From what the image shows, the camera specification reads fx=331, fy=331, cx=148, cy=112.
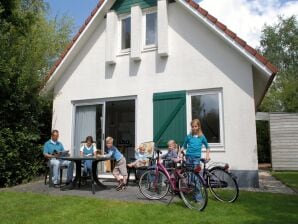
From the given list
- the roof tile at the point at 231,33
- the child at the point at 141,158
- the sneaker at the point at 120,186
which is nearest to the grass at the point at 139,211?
the sneaker at the point at 120,186

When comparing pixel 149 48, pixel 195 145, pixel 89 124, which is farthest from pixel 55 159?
pixel 149 48

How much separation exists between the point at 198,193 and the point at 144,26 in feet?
20.4

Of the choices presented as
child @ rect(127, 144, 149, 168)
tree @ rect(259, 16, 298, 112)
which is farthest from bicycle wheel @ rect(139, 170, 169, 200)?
tree @ rect(259, 16, 298, 112)

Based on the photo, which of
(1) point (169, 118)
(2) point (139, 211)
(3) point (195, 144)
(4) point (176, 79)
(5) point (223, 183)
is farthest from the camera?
(4) point (176, 79)

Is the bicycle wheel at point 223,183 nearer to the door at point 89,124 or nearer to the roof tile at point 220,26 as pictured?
the roof tile at point 220,26

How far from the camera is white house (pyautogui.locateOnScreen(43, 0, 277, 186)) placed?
28.0 feet

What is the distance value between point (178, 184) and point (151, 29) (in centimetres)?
568

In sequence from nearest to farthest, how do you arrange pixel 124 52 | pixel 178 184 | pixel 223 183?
→ pixel 178 184
pixel 223 183
pixel 124 52

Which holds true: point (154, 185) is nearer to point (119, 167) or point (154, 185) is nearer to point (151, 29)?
point (119, 167)

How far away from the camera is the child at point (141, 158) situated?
8625 mm

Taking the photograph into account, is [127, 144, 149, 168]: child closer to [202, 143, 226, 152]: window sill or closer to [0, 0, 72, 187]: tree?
[202, 143, 226, 152]: window sill

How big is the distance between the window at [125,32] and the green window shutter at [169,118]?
224 cm

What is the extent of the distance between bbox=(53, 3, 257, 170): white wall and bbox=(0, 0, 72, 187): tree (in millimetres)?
1257

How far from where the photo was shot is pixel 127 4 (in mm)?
10562
